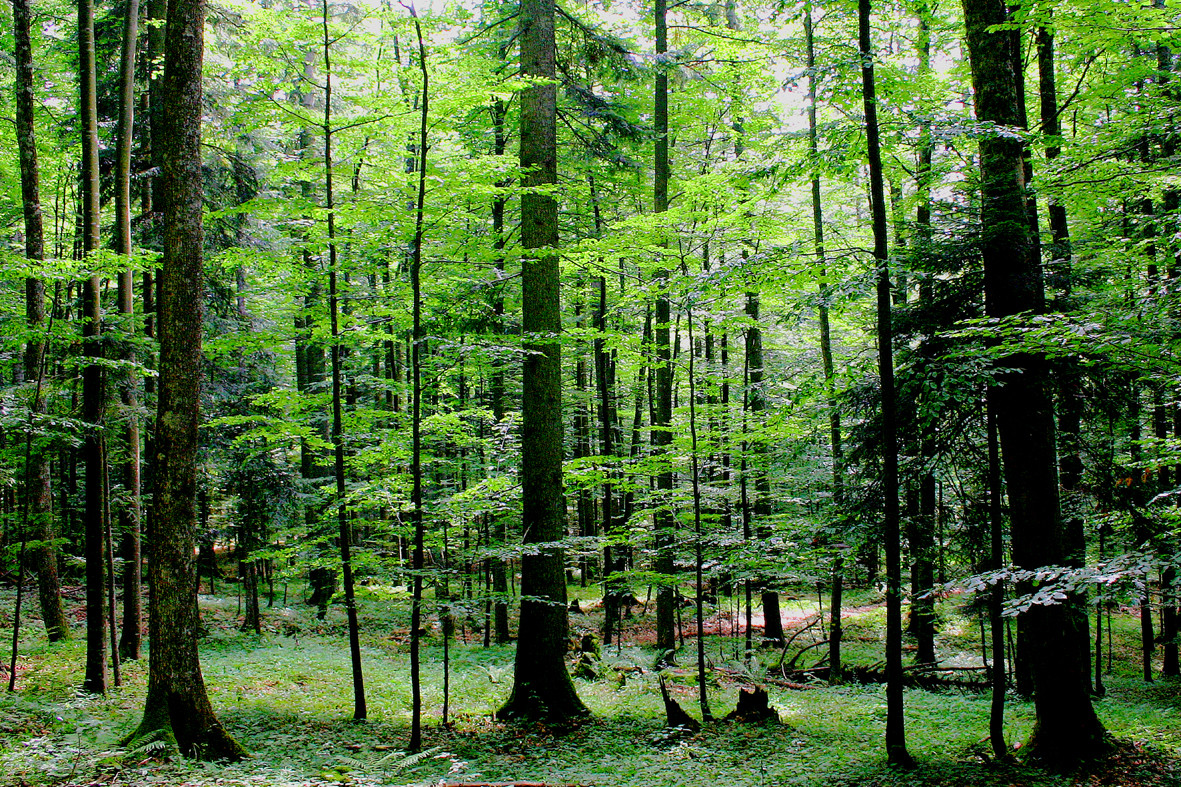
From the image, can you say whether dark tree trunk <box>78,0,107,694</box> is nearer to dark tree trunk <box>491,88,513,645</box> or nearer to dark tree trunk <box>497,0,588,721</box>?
dark tree trunk <box>491,88,513,645</box>

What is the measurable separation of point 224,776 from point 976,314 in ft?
27.2

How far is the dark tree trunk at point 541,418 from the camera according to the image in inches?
301

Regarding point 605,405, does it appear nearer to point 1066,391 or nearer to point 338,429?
point 338,429

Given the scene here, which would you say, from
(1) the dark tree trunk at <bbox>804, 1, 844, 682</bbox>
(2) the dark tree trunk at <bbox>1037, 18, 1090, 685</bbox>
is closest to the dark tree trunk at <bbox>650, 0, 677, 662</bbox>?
(1) the dark tree trunk at <bbox>804, 1, 844, 682</bbox>

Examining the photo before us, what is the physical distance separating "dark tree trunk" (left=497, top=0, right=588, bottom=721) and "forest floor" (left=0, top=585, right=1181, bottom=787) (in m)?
0.51

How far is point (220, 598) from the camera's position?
17.6 m

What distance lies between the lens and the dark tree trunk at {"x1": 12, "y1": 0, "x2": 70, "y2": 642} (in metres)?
9.12

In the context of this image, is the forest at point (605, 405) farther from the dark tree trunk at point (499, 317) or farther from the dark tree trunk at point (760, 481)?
the dark tree trunk at point (760, 481)

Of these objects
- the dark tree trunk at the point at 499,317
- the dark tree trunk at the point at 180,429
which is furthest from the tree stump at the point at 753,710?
the dark tree trunk at the point at 180,429

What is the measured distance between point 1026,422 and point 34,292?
13.5 meters

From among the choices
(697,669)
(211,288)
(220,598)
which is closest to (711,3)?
(211,288)

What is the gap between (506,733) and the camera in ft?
23.5

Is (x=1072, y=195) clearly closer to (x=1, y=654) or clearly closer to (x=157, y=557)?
(x=157, y=557)

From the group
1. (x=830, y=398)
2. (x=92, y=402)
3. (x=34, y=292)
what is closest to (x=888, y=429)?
(x=830, y=398)
